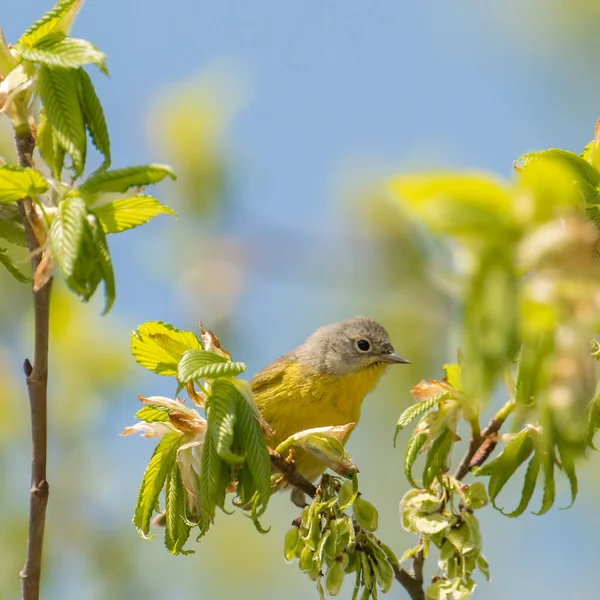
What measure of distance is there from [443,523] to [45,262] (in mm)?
1340

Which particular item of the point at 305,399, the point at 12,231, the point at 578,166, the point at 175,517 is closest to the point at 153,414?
the point at 175,517

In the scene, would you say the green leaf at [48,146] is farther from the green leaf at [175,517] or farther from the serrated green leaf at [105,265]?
the green leaf at [175,517]

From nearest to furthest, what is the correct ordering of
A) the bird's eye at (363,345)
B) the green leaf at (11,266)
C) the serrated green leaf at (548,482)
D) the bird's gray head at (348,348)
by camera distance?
the serrated green leaf at (548,482) < the green leaf at (11,266) < the bird's gray head at (348,348) < the bird's eye at (363,345)

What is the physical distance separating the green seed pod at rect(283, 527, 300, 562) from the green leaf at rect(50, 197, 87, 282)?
118 centimetres

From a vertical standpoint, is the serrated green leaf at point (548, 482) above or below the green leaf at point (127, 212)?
below

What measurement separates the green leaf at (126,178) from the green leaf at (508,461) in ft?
4.25

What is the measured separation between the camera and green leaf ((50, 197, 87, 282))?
1.79 m

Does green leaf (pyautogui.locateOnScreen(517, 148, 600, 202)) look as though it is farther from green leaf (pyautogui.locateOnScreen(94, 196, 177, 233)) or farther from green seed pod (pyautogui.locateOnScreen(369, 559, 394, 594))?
green seed pod (pyautogui.locateOnScreen(369, 559, 394, 594))

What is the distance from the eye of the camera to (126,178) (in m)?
1.91

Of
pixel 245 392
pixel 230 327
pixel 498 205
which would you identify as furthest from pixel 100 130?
pixel 230 327

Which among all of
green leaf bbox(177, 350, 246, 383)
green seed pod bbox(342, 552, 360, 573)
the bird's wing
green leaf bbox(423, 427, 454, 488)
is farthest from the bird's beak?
green leaf bbox(177, 350, 246, 383)

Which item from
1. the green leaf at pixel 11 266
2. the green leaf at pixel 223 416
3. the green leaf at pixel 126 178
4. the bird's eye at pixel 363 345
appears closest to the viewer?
the green leaf at pixel 126 178

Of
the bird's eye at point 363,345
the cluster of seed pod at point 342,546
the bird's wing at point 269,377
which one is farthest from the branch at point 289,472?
the bird's eye at point 363,345

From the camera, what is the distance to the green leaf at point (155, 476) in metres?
2.56
